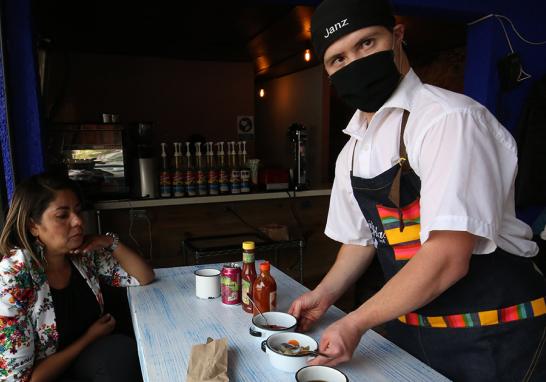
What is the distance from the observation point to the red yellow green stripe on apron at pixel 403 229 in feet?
3.45

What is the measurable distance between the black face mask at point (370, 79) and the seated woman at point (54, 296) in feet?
3.68

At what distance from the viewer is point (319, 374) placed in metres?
0.90

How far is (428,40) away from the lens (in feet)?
16.4

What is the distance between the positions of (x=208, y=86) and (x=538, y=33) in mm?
4453

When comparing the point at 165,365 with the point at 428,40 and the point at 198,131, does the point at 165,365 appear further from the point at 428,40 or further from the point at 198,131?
the point at 198,131

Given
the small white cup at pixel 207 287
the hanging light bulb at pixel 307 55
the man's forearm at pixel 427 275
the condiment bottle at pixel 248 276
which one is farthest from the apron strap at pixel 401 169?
the hanging light bulb at pixel 307 55

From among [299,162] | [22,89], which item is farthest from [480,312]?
[299,162]

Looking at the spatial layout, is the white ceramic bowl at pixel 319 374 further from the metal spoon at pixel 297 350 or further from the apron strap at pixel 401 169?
the apron strap at pixel 401 169

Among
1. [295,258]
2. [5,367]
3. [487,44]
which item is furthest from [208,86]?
[5,367]

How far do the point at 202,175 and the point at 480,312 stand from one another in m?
2.55

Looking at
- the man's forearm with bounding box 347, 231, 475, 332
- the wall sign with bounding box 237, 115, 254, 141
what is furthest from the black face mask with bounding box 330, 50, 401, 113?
the wall sign with bounding box 237, 115, 254, 141

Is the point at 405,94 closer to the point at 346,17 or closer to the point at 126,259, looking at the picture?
the point at 346,17

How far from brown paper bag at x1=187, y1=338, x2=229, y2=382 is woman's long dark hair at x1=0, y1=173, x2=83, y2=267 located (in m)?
0.78

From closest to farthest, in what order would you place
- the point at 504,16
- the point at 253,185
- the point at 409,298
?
1. the point at 409,298
2. the point at 504,16
3. the point at 253,185
